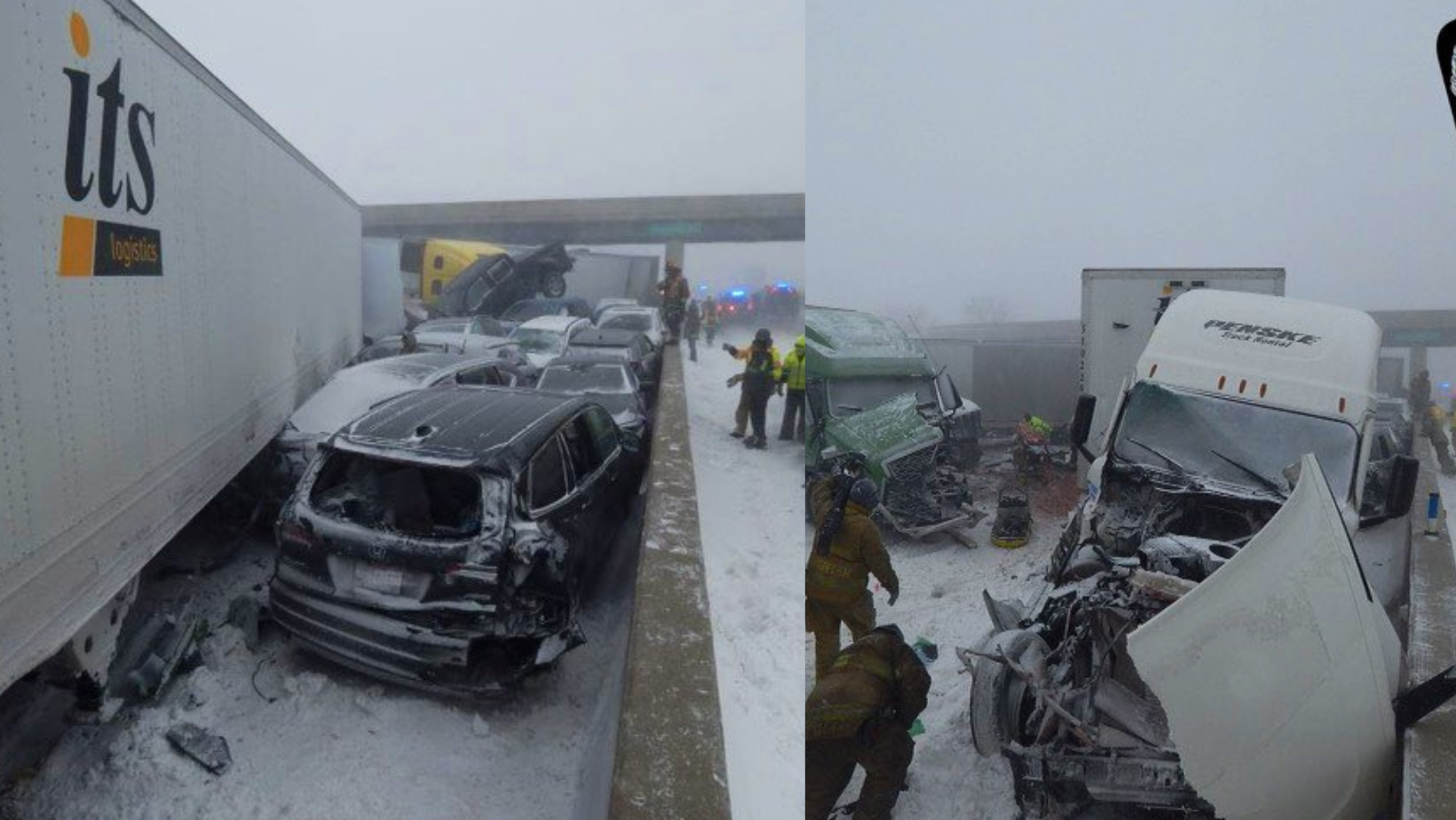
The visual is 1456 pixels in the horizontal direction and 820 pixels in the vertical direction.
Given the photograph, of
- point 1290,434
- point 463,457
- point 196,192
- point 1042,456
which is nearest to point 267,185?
point 196,192

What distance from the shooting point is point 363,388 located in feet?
21.3

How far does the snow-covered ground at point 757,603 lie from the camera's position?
1666 mm

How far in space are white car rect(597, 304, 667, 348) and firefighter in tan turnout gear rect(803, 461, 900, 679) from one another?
402 inches

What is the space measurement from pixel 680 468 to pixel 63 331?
3018mm

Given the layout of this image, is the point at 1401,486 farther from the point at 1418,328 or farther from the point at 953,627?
the point at 953,627

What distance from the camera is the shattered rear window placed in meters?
3.72

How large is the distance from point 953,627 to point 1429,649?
883 millimetres

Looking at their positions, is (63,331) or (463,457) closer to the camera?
(63,331)

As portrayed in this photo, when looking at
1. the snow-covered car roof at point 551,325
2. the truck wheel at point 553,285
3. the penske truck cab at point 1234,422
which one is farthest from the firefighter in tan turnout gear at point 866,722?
the truck wheel at point 553,285

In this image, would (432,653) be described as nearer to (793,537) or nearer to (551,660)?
(551,660)

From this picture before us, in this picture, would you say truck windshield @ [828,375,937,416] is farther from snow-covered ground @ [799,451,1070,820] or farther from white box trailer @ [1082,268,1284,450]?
white box trailer @ [1082,268,1284,450]

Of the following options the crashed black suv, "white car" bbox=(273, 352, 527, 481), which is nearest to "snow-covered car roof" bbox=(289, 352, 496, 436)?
"white car" bbox=(273, 352, 527, 481)

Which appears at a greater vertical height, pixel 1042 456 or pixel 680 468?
pixel 1042 456

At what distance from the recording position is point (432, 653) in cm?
346
